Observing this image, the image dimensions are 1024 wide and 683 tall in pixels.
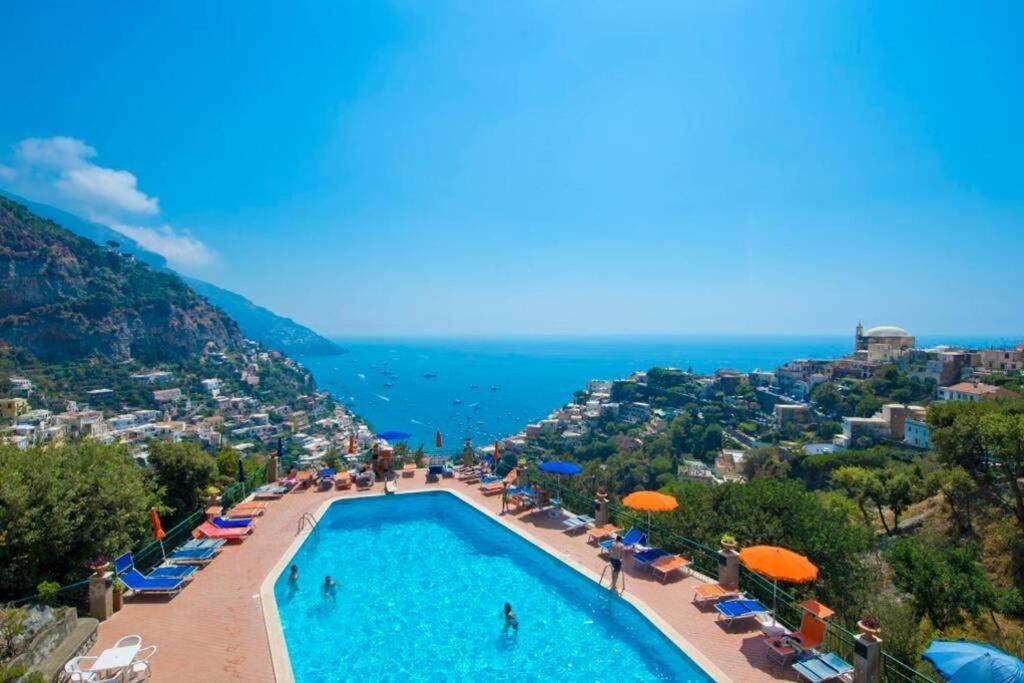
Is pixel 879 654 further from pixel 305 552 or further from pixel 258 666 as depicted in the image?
pixel 305 552

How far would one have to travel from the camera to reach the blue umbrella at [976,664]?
5.39 metres

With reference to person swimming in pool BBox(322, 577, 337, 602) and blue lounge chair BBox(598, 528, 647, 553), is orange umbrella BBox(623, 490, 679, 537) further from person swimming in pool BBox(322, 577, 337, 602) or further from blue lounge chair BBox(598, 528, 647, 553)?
person swimming in pool BBox(322, 577, 337, 602)

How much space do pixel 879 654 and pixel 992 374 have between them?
63763mm

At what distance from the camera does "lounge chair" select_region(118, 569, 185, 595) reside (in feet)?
28.7

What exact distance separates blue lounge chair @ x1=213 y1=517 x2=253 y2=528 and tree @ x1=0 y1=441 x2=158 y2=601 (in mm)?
2203

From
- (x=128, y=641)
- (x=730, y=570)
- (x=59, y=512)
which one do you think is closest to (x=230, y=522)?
(x=59, y=512)

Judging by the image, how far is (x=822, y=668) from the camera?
21.4ft

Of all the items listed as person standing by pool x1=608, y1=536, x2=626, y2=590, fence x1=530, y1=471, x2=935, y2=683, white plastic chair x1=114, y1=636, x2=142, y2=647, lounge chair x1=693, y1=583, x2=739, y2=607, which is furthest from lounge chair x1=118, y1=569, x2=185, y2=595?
lounge chair x1=693, y1=583, x2=739, y2=607

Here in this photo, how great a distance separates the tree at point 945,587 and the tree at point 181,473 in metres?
18.4

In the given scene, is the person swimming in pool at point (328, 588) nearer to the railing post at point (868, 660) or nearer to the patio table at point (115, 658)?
the patio table at point (115, 658)

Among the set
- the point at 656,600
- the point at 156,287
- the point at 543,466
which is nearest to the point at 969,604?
the point at 656,600

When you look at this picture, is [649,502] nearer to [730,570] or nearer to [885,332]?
[730,570]

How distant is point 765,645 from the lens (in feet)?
24.5

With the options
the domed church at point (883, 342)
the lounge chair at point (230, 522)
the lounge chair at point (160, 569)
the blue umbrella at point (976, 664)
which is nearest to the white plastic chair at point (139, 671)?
the lounge chair at point (160, 569)
